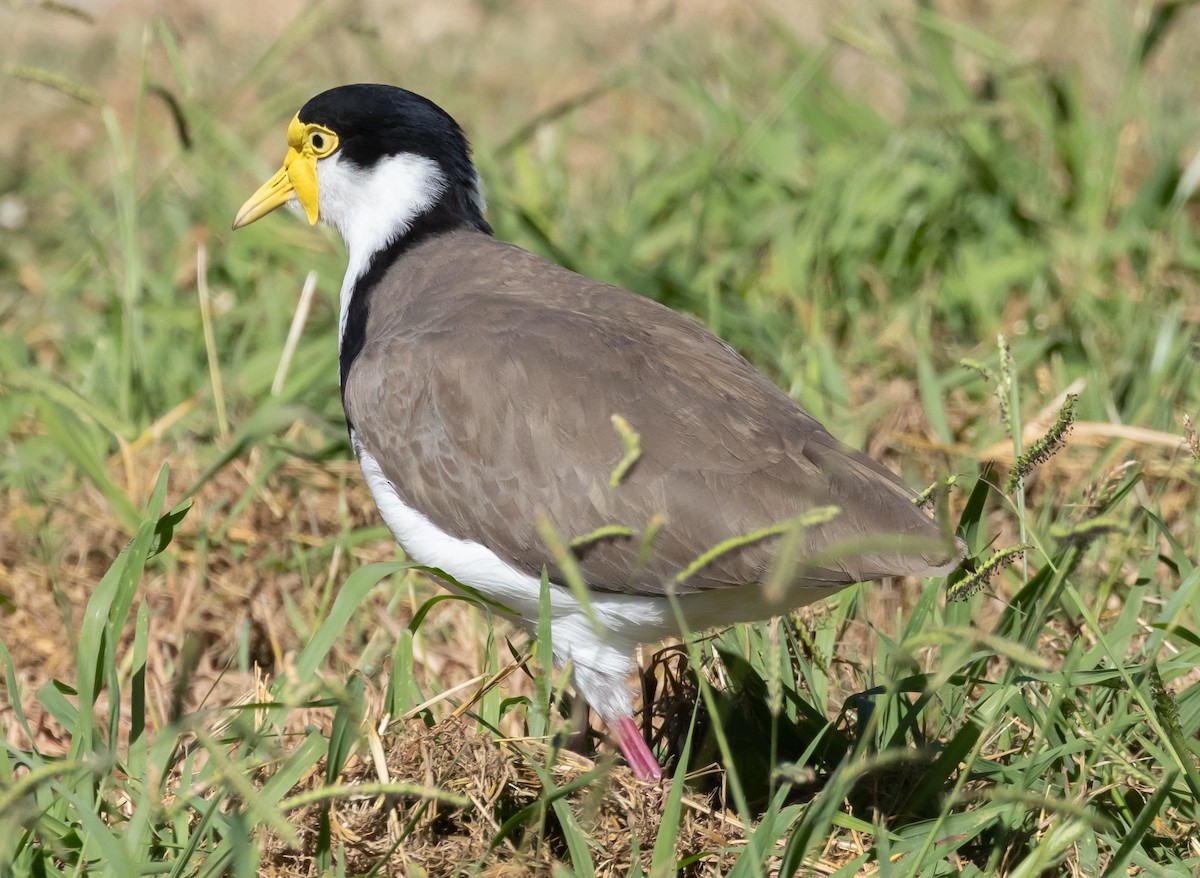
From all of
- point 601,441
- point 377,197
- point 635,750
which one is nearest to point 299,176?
point 377,197

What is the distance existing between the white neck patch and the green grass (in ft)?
1.93

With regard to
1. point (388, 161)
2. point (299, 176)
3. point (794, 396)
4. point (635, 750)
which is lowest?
point (635, 750)

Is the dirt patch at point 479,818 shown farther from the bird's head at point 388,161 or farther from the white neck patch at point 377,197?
the bird's head at point 388,161

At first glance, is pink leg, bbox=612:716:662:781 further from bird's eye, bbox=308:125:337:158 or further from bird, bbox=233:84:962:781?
bird's eye, bbox=308:125:337:158

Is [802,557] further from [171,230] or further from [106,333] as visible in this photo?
[171,230]

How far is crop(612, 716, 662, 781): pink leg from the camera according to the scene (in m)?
3.30

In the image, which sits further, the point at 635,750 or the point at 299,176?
the point at 299,176

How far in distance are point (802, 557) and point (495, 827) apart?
82 cm

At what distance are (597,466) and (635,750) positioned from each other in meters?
0.65

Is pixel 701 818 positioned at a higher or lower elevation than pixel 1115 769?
lower

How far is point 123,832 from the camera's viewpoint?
2.73 meters

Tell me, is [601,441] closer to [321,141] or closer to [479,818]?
[479,818]

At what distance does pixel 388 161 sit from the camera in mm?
4230

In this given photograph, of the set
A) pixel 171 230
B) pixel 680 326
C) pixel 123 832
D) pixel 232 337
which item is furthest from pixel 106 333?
pixel 123 832
